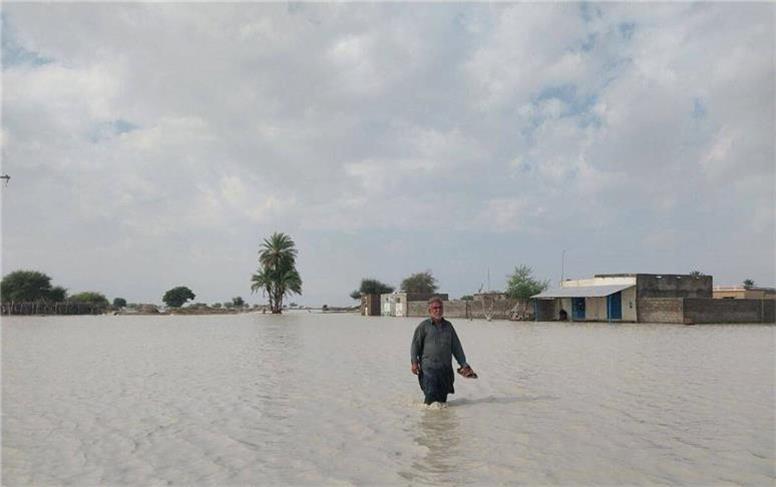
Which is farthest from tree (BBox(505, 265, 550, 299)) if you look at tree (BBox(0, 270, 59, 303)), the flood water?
tree (BBox(0, 270, 59, 303))

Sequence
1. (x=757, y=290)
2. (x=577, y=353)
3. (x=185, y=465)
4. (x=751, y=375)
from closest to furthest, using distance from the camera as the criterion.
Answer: (x=185, y=465) → (x=751, y=375) → (x=577, y=353) → (x=757, y=290)

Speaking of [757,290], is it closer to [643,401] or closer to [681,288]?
[681,288]

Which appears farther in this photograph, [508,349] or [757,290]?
[757,290]

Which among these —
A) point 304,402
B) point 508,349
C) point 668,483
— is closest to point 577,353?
point 508,349

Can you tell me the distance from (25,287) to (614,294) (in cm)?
7128

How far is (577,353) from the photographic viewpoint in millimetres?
16891

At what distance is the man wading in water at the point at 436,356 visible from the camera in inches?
327

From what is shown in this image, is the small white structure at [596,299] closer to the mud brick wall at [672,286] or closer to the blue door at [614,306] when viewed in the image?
the blue door at [614,306]

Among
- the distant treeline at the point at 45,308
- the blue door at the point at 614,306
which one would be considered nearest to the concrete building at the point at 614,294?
the blue door at the point at 614,306

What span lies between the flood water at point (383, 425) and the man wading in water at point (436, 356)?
1.01ft

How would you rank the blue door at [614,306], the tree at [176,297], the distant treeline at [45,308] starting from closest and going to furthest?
the blue door at [614,306]
the distant treeline at [45,308]
the tree at [176,297]

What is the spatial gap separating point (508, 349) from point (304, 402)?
10777 mm

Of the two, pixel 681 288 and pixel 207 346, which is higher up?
pixel 681 288

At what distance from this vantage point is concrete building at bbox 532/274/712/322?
124 ft
